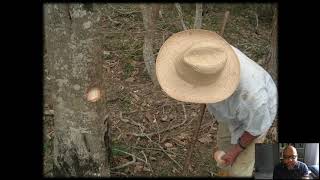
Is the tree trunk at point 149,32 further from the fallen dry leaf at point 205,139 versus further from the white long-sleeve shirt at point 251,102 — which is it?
the white long-sleeve shirt at point 251,102

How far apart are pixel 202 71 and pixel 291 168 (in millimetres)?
834

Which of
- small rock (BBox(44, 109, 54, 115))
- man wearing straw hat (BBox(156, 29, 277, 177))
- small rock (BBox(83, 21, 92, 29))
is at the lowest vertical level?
small rock (BBox(44, 109, 54, 115))

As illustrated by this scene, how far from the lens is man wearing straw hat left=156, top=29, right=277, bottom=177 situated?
2799 mm

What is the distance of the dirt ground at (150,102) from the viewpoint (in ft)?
13.5

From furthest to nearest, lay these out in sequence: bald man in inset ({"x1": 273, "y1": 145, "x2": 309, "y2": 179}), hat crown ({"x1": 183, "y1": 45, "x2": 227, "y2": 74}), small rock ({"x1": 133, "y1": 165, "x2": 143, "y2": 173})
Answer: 1. small rock ({"x1": 133, "y1": 165, "x2": 143, "y2": 173})
2. bald man in inset ({"x1": 273, "y1": 145, "x2": 309, "y2": 179})
3. hat crown ({"x1": 183, "y1": 45, "x2": 227, "y2": 74})

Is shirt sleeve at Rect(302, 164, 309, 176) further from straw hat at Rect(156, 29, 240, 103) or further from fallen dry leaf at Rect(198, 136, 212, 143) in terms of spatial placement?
fallen dry leaf at Rect(198, 136, 212, 143)

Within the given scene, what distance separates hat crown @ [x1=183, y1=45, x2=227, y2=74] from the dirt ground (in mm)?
1444

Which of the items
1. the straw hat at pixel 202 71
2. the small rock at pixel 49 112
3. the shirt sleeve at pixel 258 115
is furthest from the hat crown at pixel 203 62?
the small rock at pixel 49 112

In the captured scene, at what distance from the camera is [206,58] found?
2.79 metres

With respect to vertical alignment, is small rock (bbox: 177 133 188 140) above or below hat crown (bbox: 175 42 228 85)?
below

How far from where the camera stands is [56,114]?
10.9 feet

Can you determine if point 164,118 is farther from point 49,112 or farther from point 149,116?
point 49,112

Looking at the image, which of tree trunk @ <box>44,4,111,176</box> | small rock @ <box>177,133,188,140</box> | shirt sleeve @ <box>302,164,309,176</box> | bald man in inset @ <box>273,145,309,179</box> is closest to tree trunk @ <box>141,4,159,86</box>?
small rock @ <box>177,133,188,140</box>

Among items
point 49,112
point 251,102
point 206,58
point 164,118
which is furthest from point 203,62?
point 49,112
